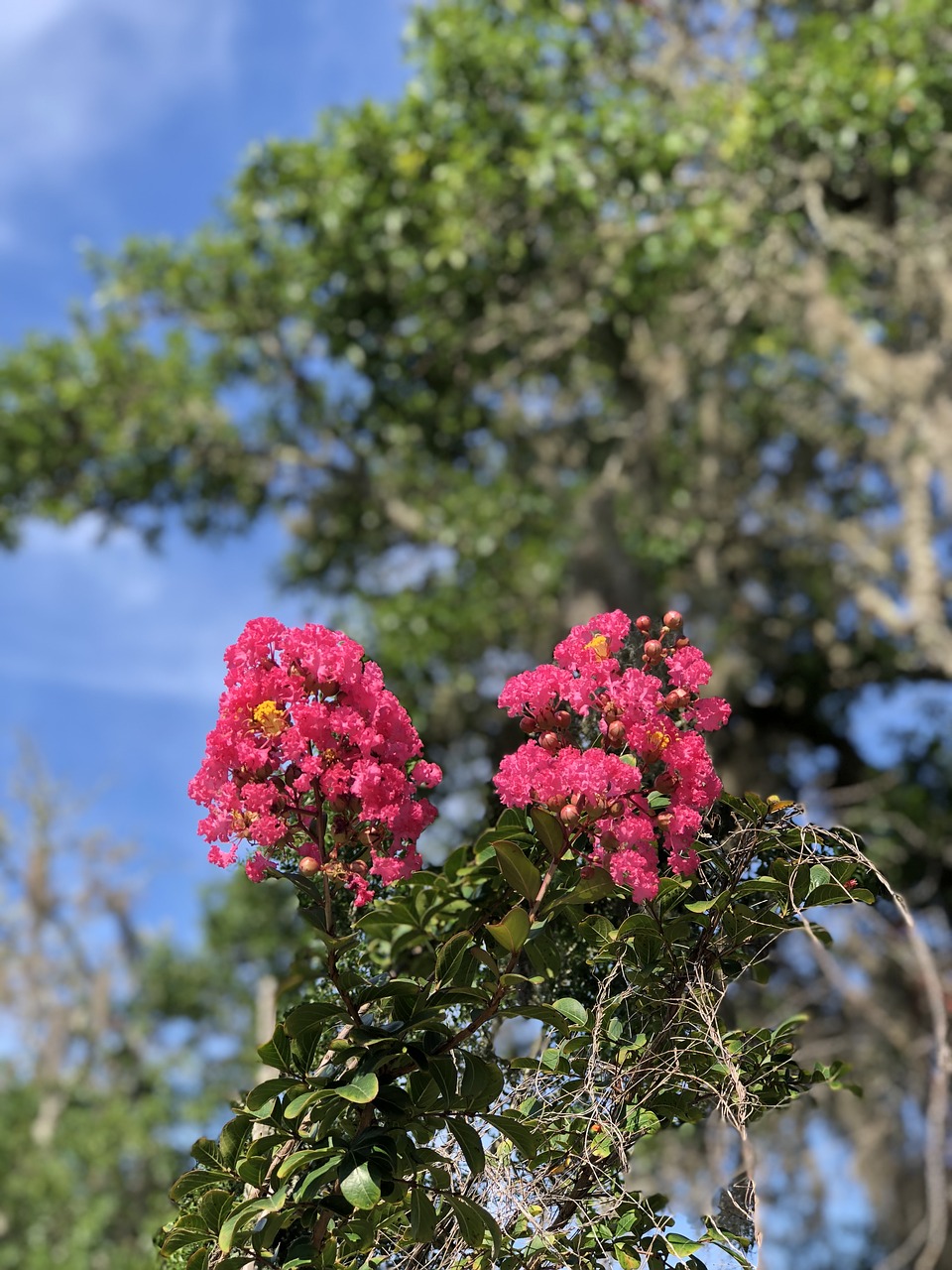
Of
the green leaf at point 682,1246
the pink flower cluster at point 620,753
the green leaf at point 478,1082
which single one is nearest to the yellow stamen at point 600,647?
the pink flower cluster at point 620,753

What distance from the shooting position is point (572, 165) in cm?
598

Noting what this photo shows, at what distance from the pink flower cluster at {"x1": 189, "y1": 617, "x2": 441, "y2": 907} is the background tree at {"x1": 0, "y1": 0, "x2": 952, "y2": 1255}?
499 cm

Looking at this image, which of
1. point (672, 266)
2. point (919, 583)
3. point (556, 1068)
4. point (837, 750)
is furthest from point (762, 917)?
point (837, 750)

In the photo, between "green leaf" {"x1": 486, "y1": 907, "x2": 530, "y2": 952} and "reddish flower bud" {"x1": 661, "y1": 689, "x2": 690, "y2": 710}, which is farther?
"reddish flower bud" {"x1": 661, "y1": 689, "x2": 690, "y2": 710}

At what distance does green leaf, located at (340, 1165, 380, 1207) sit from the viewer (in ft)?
4.52

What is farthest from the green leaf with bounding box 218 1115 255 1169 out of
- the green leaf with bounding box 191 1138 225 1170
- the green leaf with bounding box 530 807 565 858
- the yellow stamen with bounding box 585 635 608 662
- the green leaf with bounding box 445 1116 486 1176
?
the yellow stamen with bounding box 585 635 608 662

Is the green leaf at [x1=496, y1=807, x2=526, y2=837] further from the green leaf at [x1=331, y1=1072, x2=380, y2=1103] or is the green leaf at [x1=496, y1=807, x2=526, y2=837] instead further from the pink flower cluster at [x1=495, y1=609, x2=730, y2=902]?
the green leaf at [x1=331, y1=1072, x2=380, y2=1103]

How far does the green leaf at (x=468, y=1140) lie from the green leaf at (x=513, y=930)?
0.25 metres

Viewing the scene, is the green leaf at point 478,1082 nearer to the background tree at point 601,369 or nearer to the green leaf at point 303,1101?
the green leaf at point 303,1101

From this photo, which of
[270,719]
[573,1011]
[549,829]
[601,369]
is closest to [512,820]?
[549,829]

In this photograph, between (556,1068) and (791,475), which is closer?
(556,1068)

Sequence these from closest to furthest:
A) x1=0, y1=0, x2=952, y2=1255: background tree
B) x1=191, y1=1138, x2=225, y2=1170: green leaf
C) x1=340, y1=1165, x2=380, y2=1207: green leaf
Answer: x1=340, y1=1165, x2=380, y2=1207: green leaf
x1=191, y1=1138, x2=225, y2=1170: green leaf
x1=0, y1=0, x2=952, y2=1255: background tree

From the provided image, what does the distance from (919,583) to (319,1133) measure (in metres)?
6.76

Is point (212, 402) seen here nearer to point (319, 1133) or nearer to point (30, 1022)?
point (319, 1133)
